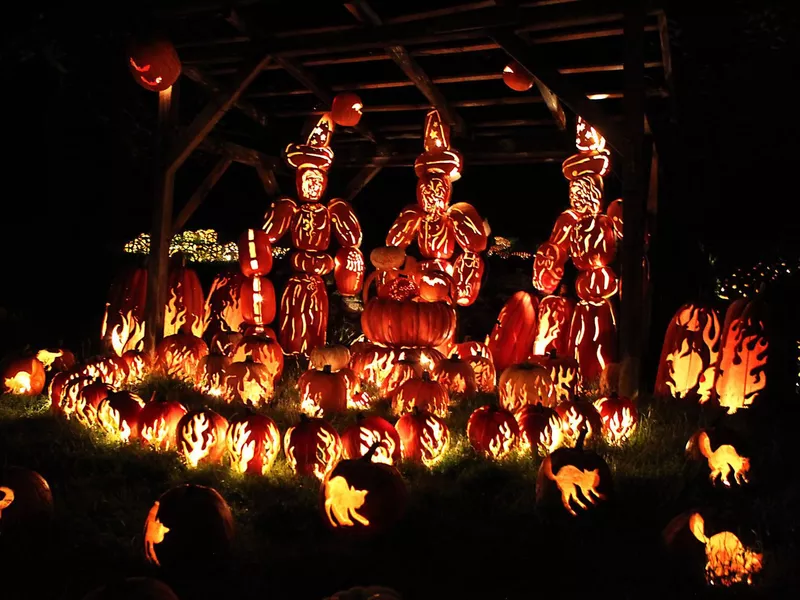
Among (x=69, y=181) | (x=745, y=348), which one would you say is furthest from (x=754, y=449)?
(x=69, y=181)

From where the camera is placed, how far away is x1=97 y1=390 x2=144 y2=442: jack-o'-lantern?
18.1ft

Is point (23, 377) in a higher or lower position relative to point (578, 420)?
higher

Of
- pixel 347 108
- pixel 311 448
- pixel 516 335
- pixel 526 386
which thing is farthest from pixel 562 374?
pixel 347 108

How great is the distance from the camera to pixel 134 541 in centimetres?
395

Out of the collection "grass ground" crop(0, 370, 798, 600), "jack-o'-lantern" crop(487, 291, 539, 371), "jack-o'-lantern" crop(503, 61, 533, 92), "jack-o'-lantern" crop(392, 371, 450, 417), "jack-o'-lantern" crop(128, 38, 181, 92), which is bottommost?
"grass ground" crop(0, 370, 798, 600)

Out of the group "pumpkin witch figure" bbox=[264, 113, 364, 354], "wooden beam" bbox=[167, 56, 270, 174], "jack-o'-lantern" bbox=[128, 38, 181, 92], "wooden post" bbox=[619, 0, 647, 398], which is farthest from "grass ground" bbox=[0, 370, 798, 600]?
"pumpkin witch figure" bbox=[264, 113, 364, 354]

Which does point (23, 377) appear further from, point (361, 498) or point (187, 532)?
point (361, 498)

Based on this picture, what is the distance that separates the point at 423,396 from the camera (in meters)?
6.02

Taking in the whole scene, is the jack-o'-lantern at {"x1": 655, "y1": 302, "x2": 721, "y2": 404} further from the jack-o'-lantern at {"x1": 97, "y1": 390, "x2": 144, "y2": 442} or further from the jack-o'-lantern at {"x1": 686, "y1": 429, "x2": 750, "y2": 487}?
the jack-o'-lantern at {"x1": 97, "y1": 390, "x2": 144, "y2": 442}

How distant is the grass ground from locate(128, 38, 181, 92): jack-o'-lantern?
336 cm

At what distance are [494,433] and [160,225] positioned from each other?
4480 mm

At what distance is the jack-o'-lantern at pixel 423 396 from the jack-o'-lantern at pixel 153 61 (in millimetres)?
3459

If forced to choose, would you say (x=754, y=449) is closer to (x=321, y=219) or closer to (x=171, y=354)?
(x=171, y=354)

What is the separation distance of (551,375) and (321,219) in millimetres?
3587
